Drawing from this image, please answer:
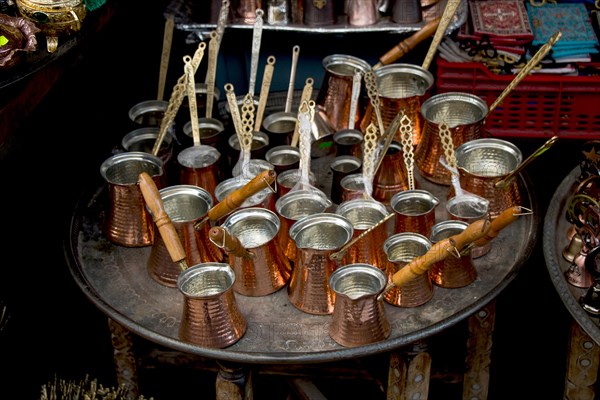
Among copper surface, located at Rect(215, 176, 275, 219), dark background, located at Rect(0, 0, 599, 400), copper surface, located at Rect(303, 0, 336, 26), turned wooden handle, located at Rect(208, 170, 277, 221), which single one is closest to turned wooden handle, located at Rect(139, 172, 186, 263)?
turned wooden handle, located at Rect(208, 170, 277, 221)

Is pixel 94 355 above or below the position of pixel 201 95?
below

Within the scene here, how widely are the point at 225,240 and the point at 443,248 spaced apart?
0.54 meters

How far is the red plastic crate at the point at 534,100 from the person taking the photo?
10.8 ft

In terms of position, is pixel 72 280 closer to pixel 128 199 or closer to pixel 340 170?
pixel 128 199

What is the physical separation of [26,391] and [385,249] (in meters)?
1.39

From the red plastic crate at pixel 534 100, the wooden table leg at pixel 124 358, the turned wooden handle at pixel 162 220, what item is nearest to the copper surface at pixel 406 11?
the red plastic crate at pixel 534 100

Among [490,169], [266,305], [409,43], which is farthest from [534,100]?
[266,305]

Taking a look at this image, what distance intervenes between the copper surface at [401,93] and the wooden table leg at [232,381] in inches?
40.6

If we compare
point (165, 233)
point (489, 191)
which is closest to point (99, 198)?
point (165, 233)

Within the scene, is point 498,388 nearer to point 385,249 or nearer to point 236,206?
point 385,249

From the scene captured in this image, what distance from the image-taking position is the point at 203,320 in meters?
2.26

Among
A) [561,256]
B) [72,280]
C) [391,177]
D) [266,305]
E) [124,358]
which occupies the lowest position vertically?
[72,280]

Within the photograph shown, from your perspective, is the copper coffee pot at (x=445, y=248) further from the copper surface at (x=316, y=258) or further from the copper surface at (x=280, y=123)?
the copper surface at (x=280, y=123)

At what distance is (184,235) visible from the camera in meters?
2.44
